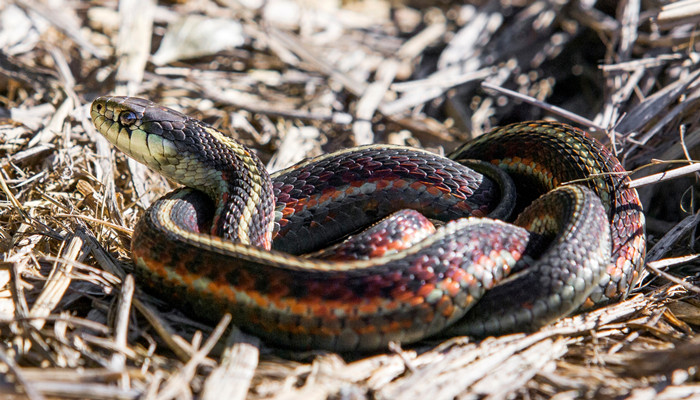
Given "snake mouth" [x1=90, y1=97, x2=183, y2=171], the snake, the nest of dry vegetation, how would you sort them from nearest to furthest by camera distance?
1. the nest of dry vegetation
2. the snake
3. "snake mouth" [x1=90, y1=97, x2=183, y2=171]

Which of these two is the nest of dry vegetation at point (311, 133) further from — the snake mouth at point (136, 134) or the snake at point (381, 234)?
the snake mouth at point (136, 134)

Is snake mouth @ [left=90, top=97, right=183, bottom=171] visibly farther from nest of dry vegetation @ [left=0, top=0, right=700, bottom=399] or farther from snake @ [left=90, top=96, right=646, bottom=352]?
nest of dry vegetation @ [left=0, top=0, right=700, bottom=399]

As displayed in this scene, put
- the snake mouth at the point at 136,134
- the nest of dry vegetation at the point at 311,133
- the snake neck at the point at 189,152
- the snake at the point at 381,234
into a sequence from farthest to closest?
the snake mouth at the point at 136,134, the snake neck at the point at 189,152, the snake at the point at 381,234, the nest of dry vegetation at the point at 311,133

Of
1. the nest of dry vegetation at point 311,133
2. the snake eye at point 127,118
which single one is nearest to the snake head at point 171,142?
the snake eye at point 127,118

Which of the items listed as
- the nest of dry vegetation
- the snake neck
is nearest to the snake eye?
the snake neck

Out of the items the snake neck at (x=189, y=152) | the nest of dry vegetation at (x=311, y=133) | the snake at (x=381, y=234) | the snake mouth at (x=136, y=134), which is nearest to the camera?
the nest of dry vegetation at (x=311, y=133)

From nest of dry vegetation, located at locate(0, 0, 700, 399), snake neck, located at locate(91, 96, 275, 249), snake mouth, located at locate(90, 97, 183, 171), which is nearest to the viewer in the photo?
nest of dry vegetation, located at locate(0, 0, 700, 399)

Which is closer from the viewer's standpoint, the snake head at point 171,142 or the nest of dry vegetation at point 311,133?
the nest of dry vegetation at point 311,133
